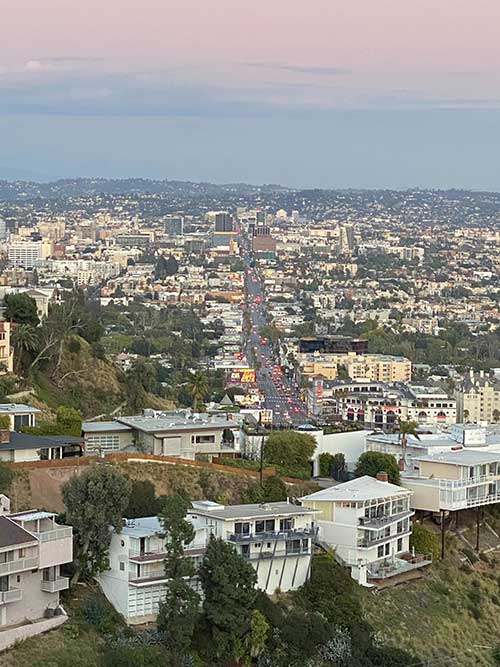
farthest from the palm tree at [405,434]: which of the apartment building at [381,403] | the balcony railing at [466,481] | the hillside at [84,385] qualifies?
the apartment building at [381,403]

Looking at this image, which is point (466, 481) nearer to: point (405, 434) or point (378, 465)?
point (378, 465)

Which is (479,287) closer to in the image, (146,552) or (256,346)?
(256,346)

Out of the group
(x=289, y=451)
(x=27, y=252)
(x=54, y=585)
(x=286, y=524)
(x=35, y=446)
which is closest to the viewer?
(x=54, y=585)

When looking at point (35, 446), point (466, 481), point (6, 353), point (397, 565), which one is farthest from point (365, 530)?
point (6, 353)

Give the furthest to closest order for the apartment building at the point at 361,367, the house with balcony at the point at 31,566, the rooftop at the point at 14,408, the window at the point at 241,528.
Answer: the apartment building at the point at 361,367
the rooftop at the point at 14,408
the window at the point at 241,528
the house with balcony at the point at 31,566

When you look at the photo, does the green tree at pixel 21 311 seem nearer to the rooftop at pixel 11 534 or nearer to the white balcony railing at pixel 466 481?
the white balcony railing at pixel 466 481

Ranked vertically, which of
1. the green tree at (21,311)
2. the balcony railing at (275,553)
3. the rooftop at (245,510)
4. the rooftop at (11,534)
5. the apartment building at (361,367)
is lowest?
the apartment building at (361,367)

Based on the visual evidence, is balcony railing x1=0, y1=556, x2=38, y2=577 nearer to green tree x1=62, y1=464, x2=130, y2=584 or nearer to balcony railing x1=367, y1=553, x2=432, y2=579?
green tree x1=62, y1=464, x2=130, y2=584
